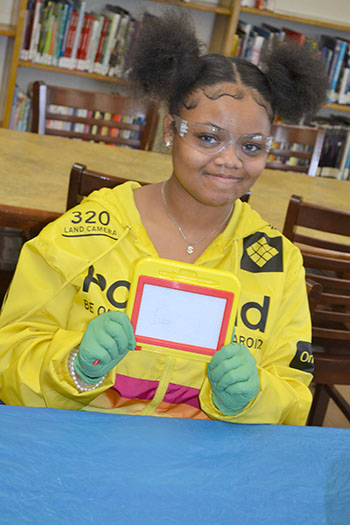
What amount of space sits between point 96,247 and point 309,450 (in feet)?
1.71

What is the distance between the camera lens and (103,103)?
3002 mm

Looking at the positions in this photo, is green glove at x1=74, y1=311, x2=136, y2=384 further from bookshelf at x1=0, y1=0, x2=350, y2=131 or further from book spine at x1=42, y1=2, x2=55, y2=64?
book spine at x1=42, y1=2, x2=55, y2=64

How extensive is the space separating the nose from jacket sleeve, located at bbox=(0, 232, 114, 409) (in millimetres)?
349

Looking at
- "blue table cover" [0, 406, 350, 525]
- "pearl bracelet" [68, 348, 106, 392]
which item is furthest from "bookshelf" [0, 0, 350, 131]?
"blue table cover" [0, 406, 350, 525]

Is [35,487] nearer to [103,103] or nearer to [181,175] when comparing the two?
[181,175]

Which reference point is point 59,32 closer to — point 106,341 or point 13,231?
point 13,231

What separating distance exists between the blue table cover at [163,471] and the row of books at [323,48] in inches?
124

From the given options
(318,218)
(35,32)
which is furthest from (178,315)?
(35,32)

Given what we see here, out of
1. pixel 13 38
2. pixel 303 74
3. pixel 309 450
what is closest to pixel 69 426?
pixel 309 450

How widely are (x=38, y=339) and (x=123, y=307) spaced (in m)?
0.17

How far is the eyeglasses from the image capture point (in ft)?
4.16

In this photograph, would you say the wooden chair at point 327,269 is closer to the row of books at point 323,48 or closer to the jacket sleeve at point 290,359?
the jacket sleeve at point 290,359

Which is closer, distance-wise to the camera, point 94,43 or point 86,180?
point 86,180

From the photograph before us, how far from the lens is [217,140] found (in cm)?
127
